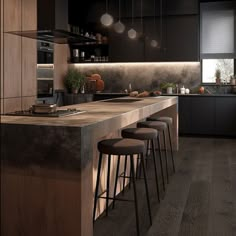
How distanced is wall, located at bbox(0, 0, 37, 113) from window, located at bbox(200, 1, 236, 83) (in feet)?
15.4

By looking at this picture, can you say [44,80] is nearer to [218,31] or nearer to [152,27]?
[152,27]

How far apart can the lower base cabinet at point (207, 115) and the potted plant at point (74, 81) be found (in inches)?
94.8

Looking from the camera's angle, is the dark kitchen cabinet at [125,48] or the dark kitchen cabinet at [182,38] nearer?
the dark kitchen cabinet at [182,38]

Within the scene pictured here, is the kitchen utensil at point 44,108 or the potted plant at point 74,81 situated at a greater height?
the potted plant at point 74,81

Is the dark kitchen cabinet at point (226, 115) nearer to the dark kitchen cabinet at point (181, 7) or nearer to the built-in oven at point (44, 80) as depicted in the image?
the dark kitchen cabinet at point (181, 7)

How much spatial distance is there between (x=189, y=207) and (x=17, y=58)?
98.3 inches

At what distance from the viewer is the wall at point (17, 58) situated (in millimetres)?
4109

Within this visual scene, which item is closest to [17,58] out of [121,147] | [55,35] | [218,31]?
[55,35]

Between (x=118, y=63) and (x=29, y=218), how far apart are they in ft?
22.5

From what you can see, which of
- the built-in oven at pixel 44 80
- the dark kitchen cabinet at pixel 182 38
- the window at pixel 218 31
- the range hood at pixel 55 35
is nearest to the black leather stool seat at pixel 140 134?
the range hood at pixel 55 35

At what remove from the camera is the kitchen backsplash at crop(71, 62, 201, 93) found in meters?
8.62

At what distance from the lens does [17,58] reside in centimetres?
435

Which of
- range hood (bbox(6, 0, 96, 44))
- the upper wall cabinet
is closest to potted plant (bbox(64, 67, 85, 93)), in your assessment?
the upper wall cabinet

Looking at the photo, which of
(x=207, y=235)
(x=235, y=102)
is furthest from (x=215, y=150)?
(x=207, y=235)
